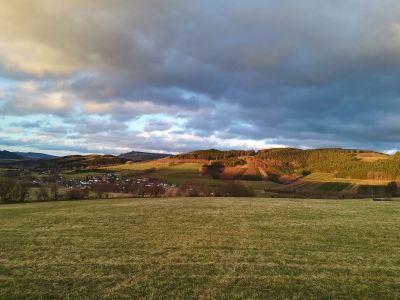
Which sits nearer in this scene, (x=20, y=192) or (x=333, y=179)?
(x=20, y=192)

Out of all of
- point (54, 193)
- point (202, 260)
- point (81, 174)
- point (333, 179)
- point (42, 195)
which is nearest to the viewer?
point (202, 260)

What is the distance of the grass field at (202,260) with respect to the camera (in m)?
10.9

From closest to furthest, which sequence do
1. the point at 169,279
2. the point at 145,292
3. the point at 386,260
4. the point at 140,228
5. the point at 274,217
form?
the point at 145,292
the point at 169,279
the point at 386,260
the point at 140,228
the point at 274,217

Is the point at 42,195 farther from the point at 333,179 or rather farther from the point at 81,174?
the point at 333,179

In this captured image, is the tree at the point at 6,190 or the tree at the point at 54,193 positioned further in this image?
the tree at the point at 54,193

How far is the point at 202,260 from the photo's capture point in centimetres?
1443

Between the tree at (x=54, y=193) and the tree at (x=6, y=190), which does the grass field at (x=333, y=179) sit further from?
the tree at (x=6, y=190)

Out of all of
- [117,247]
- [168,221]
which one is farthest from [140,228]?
[117,247]

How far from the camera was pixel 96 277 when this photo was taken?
40.0ft

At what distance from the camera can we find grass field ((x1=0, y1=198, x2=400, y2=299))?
10.9 metres

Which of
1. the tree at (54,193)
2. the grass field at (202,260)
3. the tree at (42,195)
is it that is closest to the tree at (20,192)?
the tree at (42,195)

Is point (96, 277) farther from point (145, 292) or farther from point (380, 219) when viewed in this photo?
point (380, 219)

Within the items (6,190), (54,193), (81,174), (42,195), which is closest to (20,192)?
(6,190)

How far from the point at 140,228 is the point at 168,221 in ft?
12.4
